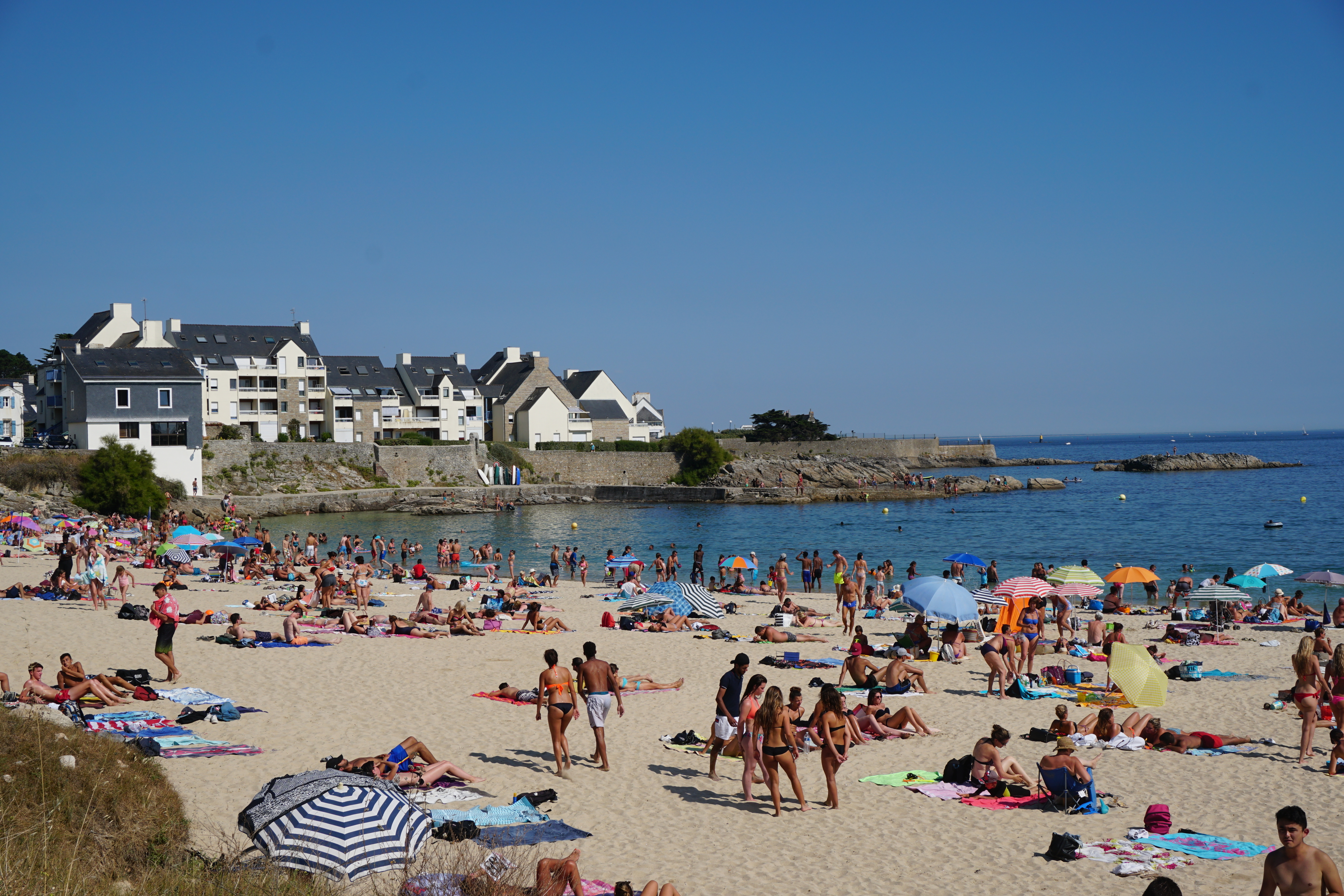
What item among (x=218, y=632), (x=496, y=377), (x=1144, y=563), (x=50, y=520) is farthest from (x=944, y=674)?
(x=496, y=377)

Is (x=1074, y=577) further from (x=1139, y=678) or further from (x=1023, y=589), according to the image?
(x=1139, y=678)

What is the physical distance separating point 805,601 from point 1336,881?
20.8m

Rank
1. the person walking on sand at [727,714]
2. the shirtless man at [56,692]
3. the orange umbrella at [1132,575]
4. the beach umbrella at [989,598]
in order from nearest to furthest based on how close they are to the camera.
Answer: the person walking on sand at [727,714], the shirtless man at [56,692], the beach umbrella at [989,598], the orange umbrella at [1132,575]

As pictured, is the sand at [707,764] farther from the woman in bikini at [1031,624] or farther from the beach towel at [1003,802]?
the woman in bikini at [1031,624]

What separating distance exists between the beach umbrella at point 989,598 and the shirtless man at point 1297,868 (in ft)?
39.2

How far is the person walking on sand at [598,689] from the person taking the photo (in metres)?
10.4

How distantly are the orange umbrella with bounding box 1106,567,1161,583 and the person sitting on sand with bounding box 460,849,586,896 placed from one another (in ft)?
53.0

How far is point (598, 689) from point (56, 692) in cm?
653

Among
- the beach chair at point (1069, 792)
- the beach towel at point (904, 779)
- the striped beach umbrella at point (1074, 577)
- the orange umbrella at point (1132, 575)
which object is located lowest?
the beach towel at point (904, 779)

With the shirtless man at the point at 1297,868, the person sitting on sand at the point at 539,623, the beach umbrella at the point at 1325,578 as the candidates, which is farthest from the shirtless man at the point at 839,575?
the shirtless man at the point at 1297,868

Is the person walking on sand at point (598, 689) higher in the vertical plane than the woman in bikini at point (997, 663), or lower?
higher

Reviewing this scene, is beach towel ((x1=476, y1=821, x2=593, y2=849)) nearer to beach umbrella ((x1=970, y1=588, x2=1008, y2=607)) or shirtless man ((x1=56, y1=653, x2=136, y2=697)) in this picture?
shirtless man ((x1=56, y1=653, x2=136, y2=697))

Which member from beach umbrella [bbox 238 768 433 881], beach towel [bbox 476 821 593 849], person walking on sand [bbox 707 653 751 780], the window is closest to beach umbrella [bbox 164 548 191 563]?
person walking on sand [bbox 707 653 751 780]

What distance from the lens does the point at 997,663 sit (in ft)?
46.4
